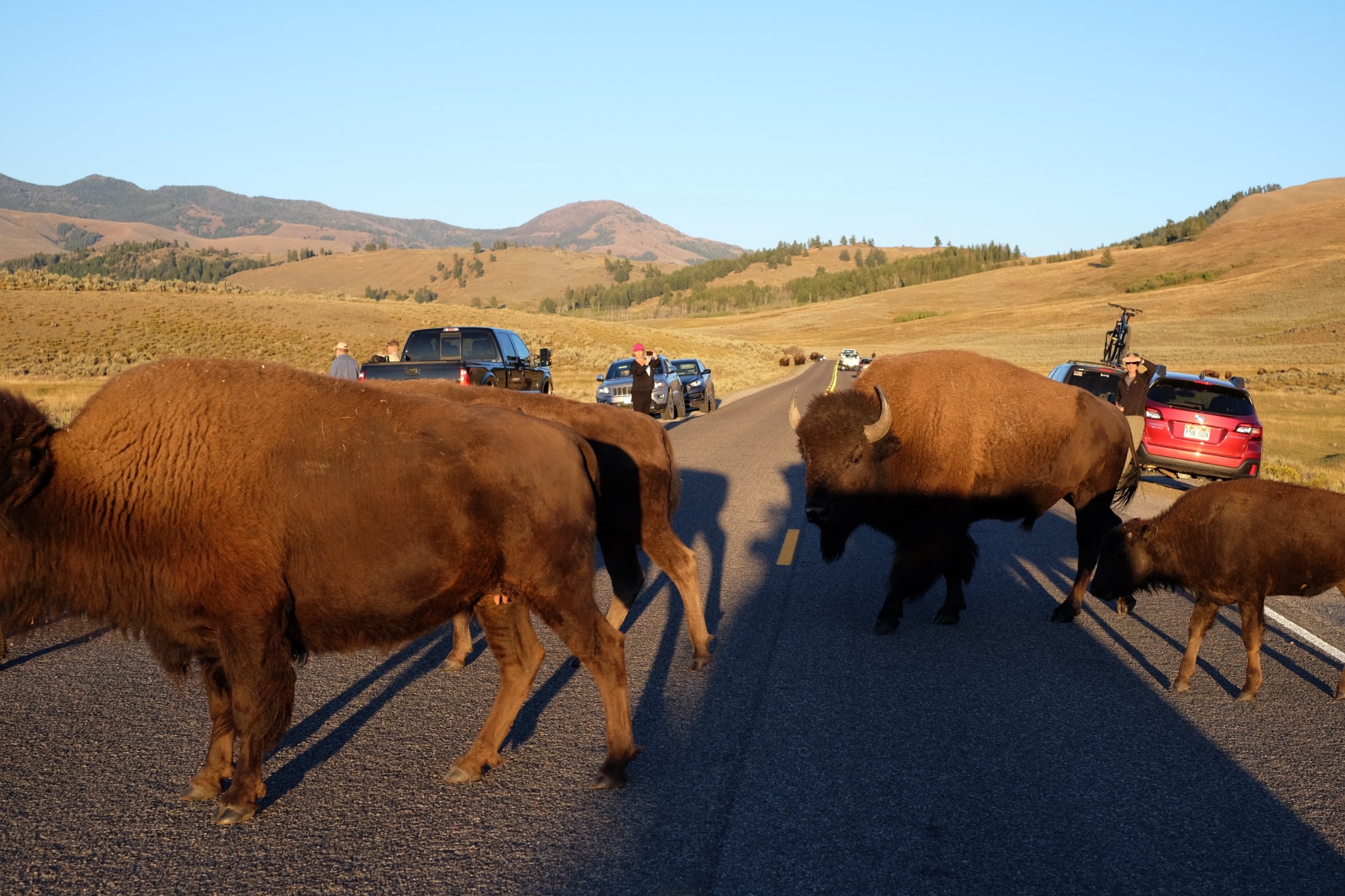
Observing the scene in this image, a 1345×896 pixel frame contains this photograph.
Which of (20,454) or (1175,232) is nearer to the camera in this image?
(20,454)

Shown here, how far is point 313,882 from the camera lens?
330 cm

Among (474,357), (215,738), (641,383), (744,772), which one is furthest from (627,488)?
(641,383)

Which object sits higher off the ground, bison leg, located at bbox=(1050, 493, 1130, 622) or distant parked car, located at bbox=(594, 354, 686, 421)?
bison leg, located at bbox=(1050, 493, 1130, 622)

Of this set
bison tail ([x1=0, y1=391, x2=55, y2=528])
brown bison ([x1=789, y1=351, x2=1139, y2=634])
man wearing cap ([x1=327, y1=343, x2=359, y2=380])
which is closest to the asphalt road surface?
brown bison ([x1=789, y1=351, x2=1139, y2=634])

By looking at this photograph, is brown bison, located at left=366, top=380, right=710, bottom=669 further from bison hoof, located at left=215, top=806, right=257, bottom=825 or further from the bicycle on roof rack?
the bicycle on roof rack

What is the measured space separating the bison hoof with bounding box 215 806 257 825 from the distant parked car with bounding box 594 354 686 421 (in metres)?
20.2

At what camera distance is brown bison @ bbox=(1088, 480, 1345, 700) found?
5.75 m

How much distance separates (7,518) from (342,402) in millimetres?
1311

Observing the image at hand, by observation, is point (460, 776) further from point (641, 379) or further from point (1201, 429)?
point (641, 379)

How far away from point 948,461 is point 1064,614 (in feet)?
4.55

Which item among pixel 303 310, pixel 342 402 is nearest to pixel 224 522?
pixel 342 402

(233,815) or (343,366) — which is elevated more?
(343,366)

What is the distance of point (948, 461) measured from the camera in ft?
23.7

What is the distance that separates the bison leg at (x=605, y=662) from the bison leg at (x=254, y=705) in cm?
109
